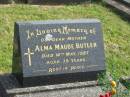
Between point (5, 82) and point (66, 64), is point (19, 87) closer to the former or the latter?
point (5, 82)

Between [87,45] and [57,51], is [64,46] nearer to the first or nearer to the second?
[57,51]

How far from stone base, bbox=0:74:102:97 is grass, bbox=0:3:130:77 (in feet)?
3.26

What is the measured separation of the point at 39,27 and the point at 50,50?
390mm

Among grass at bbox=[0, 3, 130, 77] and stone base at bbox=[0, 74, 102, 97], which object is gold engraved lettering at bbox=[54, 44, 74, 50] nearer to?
stone base at bbox=[0, 74, 102, 97]

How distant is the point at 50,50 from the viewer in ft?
21.9

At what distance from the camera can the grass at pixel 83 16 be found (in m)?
8.30

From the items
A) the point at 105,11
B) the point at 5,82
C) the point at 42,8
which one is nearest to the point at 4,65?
the point at 5,82

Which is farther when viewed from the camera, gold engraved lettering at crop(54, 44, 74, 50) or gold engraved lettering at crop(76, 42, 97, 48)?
gold engraved lettering at crop(76, 42, 97, 48)

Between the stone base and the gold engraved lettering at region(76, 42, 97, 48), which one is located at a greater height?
the gold engraved lettering at region(76, 42, 97, 48)

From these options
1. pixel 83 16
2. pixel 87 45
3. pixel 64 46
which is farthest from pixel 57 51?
pixel 83 16

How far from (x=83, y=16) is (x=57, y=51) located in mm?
3928

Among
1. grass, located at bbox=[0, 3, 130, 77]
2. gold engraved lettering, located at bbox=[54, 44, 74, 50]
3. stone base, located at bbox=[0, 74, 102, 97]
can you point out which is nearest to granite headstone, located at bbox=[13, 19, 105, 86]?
gold engraved lettering, located at bbox=[54, 44, 74, 50]

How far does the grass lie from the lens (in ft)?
27.2

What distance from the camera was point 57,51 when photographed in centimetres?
673
